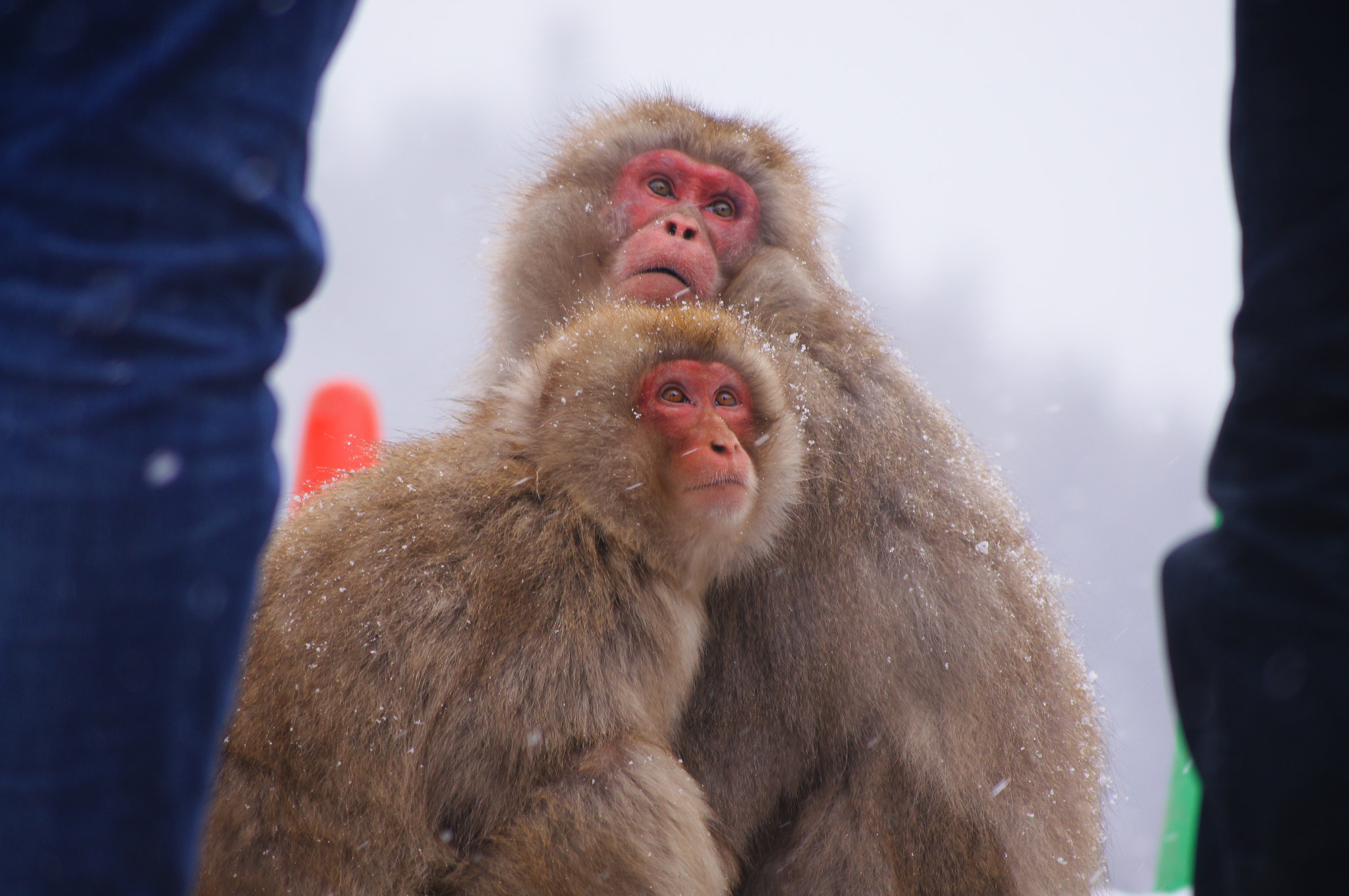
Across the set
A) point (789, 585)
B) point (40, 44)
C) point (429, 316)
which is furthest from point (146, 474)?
point (429, 316)

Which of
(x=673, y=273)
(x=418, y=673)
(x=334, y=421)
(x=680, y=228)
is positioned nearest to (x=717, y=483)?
(x=418, y=673)

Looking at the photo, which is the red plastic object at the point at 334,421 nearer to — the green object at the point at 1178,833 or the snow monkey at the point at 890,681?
the snow monkey at the point at 890,681

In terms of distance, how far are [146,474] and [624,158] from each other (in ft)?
6.99

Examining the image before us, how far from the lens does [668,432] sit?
179 centimetres

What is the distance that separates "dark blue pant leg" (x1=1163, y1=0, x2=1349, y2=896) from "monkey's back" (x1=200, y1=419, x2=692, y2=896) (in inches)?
35.9

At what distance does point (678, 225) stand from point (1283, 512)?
1654 mm

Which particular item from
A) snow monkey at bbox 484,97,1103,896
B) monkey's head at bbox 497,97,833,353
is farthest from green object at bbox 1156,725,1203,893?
monkey's head at bbox 497,97,833,353

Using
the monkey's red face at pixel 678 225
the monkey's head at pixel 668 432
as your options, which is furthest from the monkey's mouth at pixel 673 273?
the monkey's head at pixel 668 432

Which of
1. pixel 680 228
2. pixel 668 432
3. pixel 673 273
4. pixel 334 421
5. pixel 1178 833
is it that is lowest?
pixel 1178 833

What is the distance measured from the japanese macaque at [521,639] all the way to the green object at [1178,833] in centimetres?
123

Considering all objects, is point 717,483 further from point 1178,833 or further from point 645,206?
point 1178,833

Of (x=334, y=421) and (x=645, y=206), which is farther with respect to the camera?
(x=334, y=421)

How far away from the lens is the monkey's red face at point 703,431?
1.71 metres

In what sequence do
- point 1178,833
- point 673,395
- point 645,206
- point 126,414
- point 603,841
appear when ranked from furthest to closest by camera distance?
point 1178,833 < point 645,206 < point 673,395 < point 603,841 < point 126,414
